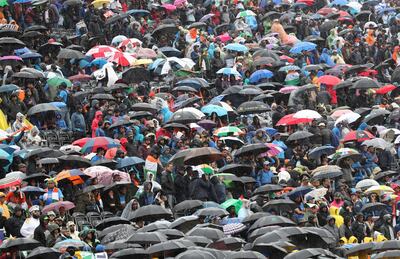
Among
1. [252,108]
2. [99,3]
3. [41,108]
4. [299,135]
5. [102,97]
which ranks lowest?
[299,135]

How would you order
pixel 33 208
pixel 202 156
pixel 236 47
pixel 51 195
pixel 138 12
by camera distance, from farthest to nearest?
pixel 138 12, pixel 236 47, pixel 202 156, pixel 51 195, pixel 33 208

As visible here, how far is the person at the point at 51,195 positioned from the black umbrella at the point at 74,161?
149 centimetres

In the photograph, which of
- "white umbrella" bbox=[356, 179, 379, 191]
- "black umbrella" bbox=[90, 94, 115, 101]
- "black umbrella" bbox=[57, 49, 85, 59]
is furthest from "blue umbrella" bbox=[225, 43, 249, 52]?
"white umbrella" bbox=[356, 179, 379, 191]

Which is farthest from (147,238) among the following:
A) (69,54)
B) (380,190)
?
(69,54)

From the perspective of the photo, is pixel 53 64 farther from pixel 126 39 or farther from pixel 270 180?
pixel 270 180

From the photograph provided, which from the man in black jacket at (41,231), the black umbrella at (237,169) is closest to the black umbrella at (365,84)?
the black umbrella at (237,169)

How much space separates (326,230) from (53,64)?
41.4 feet

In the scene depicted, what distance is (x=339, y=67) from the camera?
42.2m

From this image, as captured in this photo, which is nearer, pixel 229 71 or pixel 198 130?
pixel 198 130

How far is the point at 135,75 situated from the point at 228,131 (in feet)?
16.5

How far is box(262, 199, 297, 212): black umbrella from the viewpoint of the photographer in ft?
98.5

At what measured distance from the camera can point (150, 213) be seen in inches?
1130

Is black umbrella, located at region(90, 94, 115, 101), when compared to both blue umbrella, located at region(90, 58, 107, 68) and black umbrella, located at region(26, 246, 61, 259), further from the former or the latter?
black umbrella, located at region(26, 246, 61, 259)

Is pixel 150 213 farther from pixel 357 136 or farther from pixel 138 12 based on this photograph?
pixel 138 12
